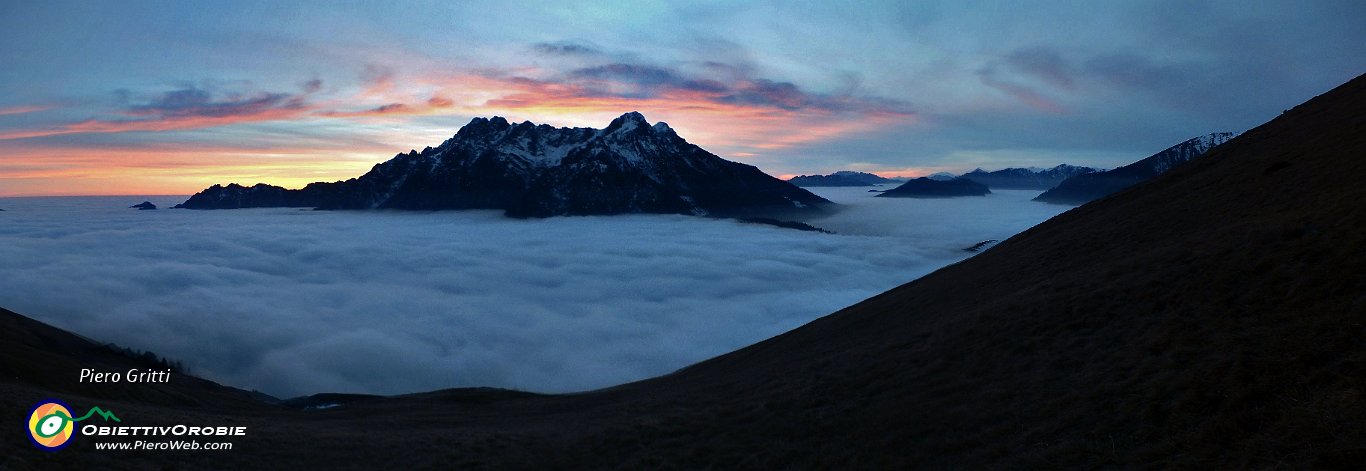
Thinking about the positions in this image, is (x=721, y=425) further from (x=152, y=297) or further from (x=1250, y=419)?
(x=152, y=297)

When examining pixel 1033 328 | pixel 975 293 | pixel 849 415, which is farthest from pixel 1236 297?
pixel 975 293

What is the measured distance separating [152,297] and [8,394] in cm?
15966

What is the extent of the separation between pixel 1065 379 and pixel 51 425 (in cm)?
3778

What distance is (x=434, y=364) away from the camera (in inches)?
4535
